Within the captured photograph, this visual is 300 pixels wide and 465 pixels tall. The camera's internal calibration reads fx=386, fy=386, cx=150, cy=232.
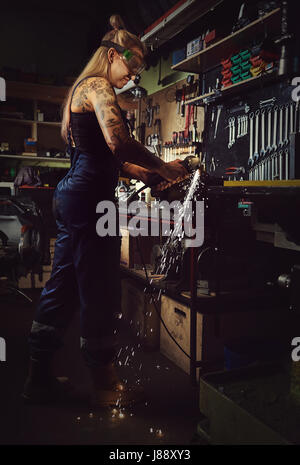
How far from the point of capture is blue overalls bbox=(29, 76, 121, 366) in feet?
5.15

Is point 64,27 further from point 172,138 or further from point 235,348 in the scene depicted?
point 235,348

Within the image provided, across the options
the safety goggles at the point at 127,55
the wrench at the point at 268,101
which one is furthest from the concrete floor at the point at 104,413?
the wrench at the point at 268,101

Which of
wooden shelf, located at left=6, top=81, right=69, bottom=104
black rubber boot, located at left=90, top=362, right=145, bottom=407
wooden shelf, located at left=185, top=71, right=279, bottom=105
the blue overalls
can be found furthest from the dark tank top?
wooden shelf, located at left=6, top=81, right=69, bottom=104

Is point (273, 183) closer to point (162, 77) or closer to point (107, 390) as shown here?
point (107, 390)

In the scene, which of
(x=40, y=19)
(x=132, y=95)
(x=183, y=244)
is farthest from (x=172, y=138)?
(x=40, y=19)

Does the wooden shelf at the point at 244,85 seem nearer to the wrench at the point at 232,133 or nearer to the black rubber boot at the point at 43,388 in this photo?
the wrench at the point at 232,133

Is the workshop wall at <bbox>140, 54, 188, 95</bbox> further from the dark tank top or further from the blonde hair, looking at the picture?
the dark tank top

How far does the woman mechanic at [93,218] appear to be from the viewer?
153 cm

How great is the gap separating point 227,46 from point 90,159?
73.5 inches

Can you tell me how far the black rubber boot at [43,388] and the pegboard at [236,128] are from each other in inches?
76.6

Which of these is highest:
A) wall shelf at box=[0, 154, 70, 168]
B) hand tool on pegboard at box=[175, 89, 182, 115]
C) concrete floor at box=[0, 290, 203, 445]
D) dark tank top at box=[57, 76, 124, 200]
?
hand tool on pegboard at box=[175, 89, 182, 115]

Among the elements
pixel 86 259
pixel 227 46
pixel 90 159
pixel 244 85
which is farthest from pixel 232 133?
pixel 86 259

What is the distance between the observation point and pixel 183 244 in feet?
6.95
